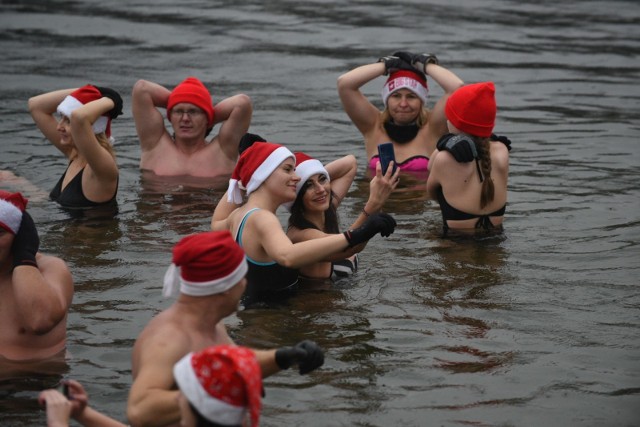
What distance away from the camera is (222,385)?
14.6 feet

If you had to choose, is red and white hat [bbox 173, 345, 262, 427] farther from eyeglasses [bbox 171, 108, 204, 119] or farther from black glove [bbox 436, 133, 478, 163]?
eyeglasses [bbox 171, 108, 204, 119]

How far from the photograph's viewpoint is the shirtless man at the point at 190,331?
513cm

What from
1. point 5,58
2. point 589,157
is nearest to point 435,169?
point 589,157

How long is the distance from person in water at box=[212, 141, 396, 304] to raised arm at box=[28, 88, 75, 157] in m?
3.33

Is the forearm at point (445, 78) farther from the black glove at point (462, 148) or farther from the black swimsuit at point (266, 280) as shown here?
the black swimsuit at point (266, 280)

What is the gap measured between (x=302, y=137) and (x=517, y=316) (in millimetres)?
6540

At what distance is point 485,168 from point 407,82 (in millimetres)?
2572

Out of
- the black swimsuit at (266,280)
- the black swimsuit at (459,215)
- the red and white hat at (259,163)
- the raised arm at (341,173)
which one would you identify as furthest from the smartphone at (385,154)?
the black swimsuit at (459,215)

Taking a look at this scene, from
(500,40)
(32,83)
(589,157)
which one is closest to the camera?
(589,157)

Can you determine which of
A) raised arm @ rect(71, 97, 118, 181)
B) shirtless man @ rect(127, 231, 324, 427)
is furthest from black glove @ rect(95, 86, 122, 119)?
shirtless man @ rect(127, 231, 324, 427)

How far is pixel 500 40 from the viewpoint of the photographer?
20375 millimetres

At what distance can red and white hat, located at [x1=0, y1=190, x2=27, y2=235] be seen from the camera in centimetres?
647

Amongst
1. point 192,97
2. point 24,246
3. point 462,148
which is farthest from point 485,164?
point 24,246

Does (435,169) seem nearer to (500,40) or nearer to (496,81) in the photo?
(496,81)
